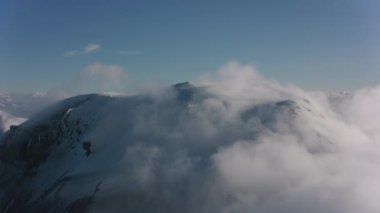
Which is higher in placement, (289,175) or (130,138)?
(130,138)

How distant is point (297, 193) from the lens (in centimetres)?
12088

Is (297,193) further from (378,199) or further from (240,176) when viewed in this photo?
(378,199)

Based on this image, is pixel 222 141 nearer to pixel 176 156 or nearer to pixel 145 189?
pixel 176 156

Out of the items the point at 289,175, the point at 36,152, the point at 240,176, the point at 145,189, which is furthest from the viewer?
the point at 36,152

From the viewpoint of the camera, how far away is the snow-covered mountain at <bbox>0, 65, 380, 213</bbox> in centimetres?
11675

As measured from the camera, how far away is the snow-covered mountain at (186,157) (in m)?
117

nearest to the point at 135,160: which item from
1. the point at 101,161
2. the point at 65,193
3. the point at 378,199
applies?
the point at 101,161

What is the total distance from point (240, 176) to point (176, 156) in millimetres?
16094

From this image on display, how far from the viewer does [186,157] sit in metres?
129

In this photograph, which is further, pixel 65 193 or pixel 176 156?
pixel 176 156

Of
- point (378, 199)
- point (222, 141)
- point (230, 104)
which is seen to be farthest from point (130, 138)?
point (378, 199)

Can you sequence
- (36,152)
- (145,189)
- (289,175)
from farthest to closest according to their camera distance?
(36,152), (289,175), (145,189)

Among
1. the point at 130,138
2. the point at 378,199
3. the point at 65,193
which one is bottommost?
the point at 378,199

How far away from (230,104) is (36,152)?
57182mm
